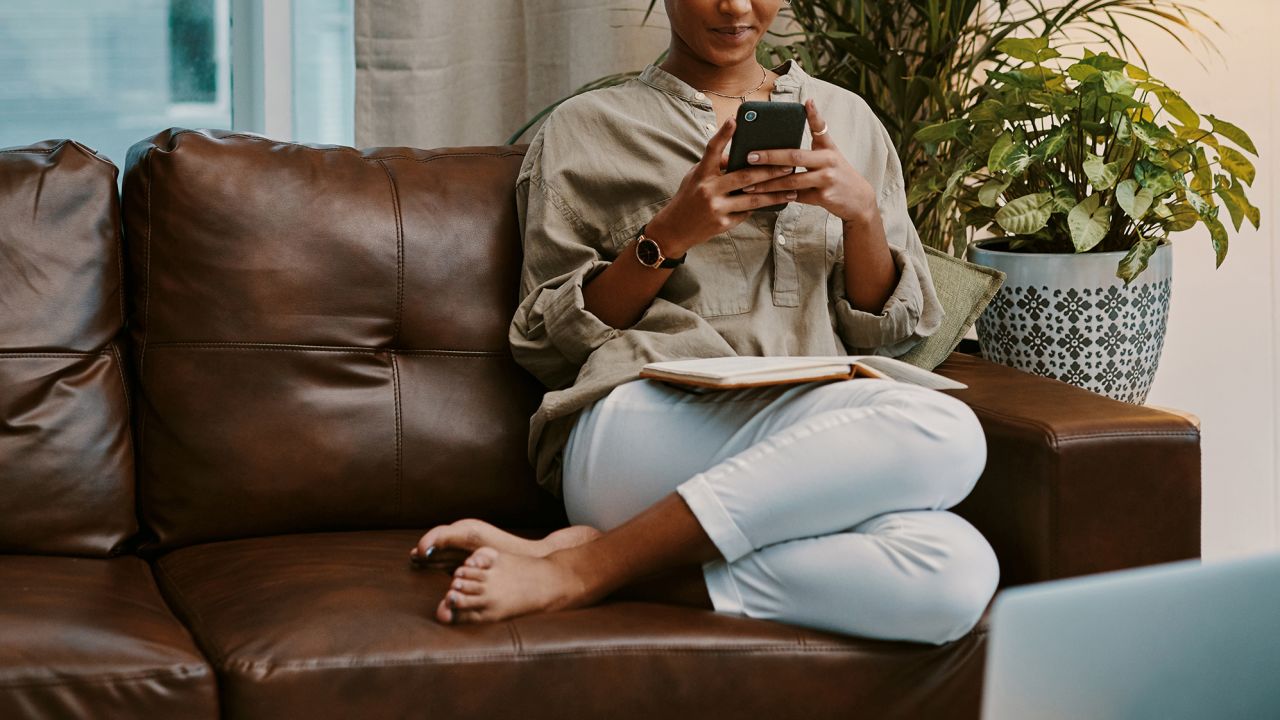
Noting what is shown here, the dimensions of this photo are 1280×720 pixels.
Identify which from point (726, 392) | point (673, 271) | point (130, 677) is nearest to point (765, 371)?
point (726, 392)

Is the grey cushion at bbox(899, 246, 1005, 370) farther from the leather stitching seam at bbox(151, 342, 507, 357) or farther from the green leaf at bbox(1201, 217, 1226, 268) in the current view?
the leather stitching seam at bbox(151, 342, 507, 357)

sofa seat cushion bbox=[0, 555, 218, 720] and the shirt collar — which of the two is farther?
the shirt collar

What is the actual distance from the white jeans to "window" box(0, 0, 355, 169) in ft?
5.17

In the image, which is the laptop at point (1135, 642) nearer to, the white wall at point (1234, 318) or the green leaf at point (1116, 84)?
the green leaf at point (1116, 84)

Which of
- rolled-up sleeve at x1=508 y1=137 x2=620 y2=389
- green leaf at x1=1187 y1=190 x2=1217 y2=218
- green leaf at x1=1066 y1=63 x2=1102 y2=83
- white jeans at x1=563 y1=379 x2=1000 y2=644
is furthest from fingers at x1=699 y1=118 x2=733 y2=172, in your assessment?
green leaf at x1=1187 y1=190 x2=1217 y2=218

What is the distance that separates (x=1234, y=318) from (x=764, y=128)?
1.59 m

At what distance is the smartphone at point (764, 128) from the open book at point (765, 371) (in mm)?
246

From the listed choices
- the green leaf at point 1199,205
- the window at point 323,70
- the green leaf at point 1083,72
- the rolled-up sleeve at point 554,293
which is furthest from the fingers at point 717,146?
the window at point 323,70

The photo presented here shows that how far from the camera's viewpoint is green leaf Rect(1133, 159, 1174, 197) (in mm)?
1918

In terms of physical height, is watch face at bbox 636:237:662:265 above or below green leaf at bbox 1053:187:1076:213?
below

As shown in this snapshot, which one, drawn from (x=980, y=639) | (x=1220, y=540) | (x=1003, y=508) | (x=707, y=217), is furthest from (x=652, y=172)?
(x=1220, y=540)

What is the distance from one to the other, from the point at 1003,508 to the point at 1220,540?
1513 millimetres

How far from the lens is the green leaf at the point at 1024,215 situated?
1951 millimetres

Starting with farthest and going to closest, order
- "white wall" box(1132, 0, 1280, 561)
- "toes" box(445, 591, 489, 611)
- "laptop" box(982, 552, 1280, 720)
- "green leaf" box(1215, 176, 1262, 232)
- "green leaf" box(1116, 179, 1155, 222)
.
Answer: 1. "white wall" box(1132, 0, 1280, 561)
2. "green leaf" box(1215, 176, 1262, 232)
3. "green leaf" box(1116, 179, 1155, 222)
4. "toes" box(445, 591, 489, 611)
5. "laptop" box(982, 552, 1280, 720)
